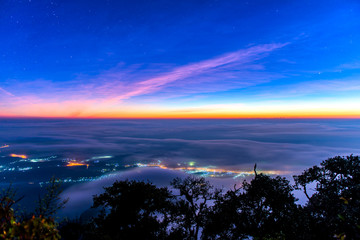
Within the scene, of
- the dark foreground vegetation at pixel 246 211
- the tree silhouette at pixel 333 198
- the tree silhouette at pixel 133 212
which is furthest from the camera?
the tree silhouette at pixel 133 212

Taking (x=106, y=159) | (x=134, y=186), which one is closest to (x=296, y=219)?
(x=134, y=186)

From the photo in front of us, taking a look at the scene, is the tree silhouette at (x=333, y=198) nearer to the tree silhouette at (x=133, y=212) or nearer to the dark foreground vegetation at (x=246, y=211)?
the dark foreground vegetation at (x=246, y=211)

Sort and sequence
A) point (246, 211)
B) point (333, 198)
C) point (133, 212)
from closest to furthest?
point (333, 198) → point (133, 212) → point (246, 211)

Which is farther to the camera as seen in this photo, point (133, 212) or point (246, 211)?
point (246, 211)

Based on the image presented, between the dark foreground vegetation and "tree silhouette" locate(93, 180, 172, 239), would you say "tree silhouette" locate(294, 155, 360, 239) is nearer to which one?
the dark foreground vegetation

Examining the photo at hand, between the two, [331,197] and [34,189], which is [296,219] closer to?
[331,197]

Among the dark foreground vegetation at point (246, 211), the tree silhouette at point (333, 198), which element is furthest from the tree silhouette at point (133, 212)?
the tree silhouette at point (333, 198)

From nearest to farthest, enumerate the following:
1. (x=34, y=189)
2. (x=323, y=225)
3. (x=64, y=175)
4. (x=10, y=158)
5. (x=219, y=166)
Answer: (x=323, y=225) → (x=34, y=189) → (x=64, y=175) → (x=219, y=166) → (x=10, y=158)

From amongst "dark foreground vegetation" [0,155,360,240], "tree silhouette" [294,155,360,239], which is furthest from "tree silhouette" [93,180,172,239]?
"tree silhouette" [294,155,360,239]

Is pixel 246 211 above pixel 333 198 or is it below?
below

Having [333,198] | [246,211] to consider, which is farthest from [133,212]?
[333,198]

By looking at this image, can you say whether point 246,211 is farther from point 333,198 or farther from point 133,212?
point 133,212
